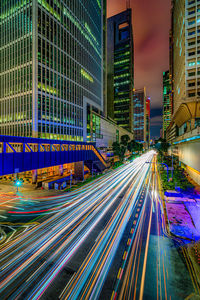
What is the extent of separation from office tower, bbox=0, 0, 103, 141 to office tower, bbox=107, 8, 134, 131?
89090 mm

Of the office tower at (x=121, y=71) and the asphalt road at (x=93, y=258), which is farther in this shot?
the office tower at (x=121, y=71)

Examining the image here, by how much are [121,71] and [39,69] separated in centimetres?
12356

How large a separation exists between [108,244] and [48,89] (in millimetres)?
48536

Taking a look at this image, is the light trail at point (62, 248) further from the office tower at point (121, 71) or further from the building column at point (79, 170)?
the office tower at point (121, 71)

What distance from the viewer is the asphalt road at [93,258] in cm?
829

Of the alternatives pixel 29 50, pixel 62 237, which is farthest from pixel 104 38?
pixel 62 237

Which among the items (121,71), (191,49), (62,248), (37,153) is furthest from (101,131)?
(121,71)

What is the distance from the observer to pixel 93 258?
34.9ft

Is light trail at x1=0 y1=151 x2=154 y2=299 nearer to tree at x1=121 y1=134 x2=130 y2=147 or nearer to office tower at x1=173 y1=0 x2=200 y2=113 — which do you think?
office tower at x1=173 y1=0 x2=200 y2=113

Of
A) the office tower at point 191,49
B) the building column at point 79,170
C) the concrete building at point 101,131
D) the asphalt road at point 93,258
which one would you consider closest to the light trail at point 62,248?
the asphalt road at point 93,258

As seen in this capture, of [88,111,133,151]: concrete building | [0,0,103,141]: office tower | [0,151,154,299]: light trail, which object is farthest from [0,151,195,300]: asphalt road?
[88,111,133,151]: concrete building

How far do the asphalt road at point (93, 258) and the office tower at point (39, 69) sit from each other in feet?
113

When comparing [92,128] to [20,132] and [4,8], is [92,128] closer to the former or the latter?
[20,132]

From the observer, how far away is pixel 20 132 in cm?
4453
